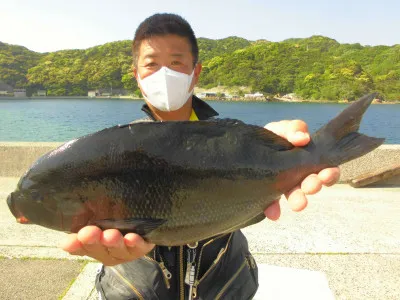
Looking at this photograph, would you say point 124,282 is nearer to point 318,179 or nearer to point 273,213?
point 273,213

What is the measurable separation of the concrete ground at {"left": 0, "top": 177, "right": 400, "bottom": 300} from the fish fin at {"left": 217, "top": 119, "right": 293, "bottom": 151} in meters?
1.81

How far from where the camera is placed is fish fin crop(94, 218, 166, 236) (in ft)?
5.17

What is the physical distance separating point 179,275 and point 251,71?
341 feet

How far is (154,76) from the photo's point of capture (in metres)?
2.35

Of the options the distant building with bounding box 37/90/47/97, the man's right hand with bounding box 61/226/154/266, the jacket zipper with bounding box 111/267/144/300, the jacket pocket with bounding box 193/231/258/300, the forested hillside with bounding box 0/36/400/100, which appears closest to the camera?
the man's right hand with bounding box 61/226/154/266

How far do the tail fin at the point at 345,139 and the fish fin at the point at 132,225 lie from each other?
0.89 metres

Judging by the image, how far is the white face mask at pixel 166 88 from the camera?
2.33m

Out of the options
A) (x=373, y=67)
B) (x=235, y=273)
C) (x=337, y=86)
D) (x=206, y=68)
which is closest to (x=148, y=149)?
(x=235, y=273)

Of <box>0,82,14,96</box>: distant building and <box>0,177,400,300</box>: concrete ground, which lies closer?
<box>0,177,400,300</box>: concrete ground

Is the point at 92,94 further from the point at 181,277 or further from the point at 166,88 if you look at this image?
the point at 181,277

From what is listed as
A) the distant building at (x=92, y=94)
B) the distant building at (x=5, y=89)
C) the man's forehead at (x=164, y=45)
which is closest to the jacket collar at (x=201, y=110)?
the man's forehead at (x=164, y=45)

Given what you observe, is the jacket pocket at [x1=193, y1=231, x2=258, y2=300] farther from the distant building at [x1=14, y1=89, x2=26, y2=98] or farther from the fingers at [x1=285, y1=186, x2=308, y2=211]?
the distant building at [x1=14, y1=89, x2=26, y2=98]

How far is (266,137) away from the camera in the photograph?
68.7 inches

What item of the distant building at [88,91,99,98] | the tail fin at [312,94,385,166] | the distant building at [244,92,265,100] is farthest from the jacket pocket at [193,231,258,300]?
the distant building at [88,91,99,98]
